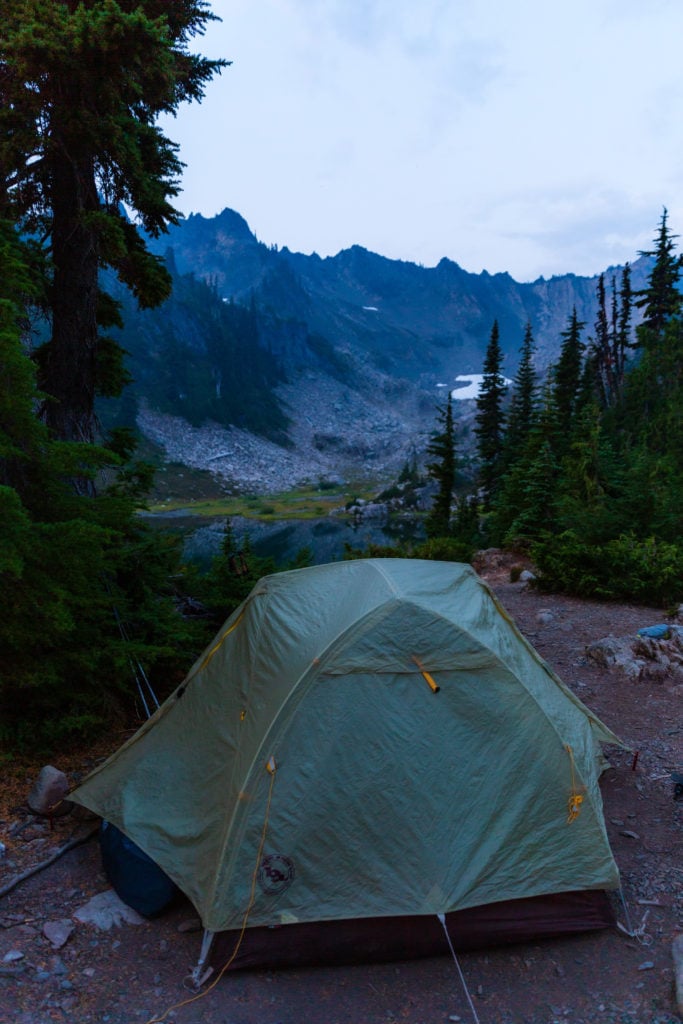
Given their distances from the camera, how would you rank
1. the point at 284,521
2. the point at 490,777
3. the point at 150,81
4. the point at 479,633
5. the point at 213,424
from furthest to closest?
1. the point at 213,424
2. the point at 284,521
3. the point at 150,81
4. the point at 479,633
5. the point at 490,777

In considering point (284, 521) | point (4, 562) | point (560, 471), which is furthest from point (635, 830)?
point (284, 521)

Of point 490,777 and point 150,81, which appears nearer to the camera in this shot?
point 490,777

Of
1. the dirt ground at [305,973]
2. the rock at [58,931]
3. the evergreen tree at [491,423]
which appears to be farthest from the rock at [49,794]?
the evergreen tree at [491,423]

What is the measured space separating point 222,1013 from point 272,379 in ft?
580

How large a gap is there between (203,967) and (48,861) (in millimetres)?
1607

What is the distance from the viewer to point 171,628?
6980 mm

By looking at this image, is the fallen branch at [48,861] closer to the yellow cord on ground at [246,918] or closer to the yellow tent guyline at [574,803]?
the yellow cord on ground at [246,918]

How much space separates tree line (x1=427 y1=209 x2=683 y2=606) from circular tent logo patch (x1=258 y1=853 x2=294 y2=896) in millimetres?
9754

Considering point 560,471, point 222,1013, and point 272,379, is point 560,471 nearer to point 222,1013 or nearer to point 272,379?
point 222,1013

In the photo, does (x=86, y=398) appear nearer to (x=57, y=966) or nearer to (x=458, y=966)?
(x=57, y=966)

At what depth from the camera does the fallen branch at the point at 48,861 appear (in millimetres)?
4320

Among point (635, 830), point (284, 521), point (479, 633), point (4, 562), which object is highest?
point (4, 562)

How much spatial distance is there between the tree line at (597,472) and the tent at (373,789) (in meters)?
8.11

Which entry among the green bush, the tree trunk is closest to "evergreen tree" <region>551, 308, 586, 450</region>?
the green bush
